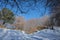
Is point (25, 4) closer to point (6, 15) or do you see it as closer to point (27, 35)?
point (6, 15)

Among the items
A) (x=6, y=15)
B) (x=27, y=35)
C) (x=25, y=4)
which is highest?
(x=25, y=4)

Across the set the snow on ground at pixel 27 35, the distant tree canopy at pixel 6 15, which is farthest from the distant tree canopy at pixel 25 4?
the snow on ground at pixel 27 35

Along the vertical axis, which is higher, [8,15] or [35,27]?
[8,15]

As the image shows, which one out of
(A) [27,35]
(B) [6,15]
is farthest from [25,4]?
(A) [27,35]

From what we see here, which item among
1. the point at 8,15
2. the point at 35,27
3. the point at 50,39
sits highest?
the point at 8,15

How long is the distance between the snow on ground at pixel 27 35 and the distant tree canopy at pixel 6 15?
4.7 inches

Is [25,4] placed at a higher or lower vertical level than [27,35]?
higher

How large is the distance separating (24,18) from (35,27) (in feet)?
0.56

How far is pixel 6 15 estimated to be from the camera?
5.85ft

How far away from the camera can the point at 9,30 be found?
A: 175 cm

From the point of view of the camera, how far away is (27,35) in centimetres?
175

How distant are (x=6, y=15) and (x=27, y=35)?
35cm

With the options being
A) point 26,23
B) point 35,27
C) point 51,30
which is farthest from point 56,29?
point 26,23

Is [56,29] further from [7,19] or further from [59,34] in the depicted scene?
[7,19]
